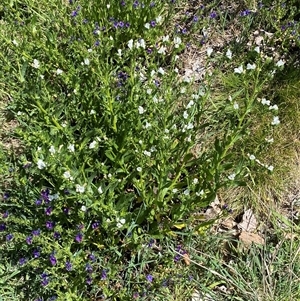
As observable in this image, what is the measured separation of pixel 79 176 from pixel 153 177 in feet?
1.74

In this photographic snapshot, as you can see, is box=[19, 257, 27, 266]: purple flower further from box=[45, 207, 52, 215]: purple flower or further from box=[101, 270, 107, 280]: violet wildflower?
box=[101, 270, 107, 280]: violet wildflower

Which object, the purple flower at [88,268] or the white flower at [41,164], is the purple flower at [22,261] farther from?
the white flower at [41,164]

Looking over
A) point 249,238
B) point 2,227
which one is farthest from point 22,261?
point 249,238

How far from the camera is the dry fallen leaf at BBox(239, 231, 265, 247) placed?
2547 mm

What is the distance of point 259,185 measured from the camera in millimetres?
2682

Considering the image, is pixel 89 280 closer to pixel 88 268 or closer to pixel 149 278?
pixel 88 268

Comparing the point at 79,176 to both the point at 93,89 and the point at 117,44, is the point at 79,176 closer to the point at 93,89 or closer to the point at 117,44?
the point at 93,89

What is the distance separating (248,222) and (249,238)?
0.39ft

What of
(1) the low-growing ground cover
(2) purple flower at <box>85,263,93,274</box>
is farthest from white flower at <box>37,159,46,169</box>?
(2) purple flower at <box>85,263,93,274</box>

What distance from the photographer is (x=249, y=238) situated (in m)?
2.56

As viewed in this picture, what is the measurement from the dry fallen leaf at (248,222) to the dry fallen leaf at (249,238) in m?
0.04

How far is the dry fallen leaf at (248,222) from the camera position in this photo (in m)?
2.62

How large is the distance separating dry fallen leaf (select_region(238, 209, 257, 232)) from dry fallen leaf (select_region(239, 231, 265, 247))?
4 cm

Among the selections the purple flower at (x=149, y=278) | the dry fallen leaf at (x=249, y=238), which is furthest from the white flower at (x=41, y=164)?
the dry fallen leaf at (x=249, y=238)
